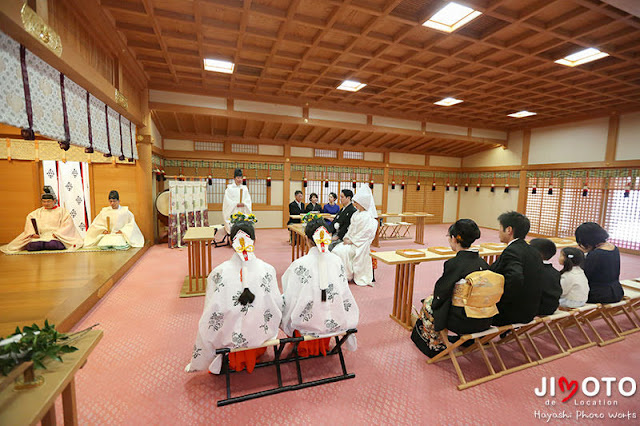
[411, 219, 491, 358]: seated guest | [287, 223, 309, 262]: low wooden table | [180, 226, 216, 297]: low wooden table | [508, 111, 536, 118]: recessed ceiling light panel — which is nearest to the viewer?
[411, 219, 491, 358]: seated guest

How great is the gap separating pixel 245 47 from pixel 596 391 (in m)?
6.12

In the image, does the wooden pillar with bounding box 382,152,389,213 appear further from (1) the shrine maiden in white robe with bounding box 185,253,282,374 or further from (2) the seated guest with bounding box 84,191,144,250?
(1) the shrine maiden in white robe with bounding box 185,253,282,374

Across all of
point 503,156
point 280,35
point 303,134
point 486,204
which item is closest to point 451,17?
point 280,35

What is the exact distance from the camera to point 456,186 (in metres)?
12.6

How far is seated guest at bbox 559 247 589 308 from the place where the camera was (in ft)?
9.16

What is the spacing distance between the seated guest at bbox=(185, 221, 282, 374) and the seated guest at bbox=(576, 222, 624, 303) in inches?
130

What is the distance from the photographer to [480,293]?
215 centimetres

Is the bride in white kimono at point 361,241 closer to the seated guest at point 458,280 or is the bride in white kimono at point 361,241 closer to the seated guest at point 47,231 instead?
the seated guest at point 458,280

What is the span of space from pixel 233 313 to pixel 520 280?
7.64 feet

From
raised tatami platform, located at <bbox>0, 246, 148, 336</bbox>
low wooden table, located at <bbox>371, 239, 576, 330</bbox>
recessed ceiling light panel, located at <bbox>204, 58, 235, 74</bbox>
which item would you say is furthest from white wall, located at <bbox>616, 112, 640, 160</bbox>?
raised tatami platform, located at <bbox>0, 246, 148, 336</bbox>

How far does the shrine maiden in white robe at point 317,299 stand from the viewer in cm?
→ 220

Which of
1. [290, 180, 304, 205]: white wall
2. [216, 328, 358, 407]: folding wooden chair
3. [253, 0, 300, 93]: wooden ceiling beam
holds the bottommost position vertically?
[216, 328, 358, 407]: folding wooden chair

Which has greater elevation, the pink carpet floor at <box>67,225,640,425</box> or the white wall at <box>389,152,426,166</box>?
the white wall at <box>389,152,426,166</box>

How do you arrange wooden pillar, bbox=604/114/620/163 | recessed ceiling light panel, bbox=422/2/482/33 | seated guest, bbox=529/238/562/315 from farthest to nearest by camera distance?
1. wooden pillar, bbox=604/114/620/163
2. recessed ceiling light panel, bbox=422/2/482/33
3. seated guest, bbox=529/238/562/315
